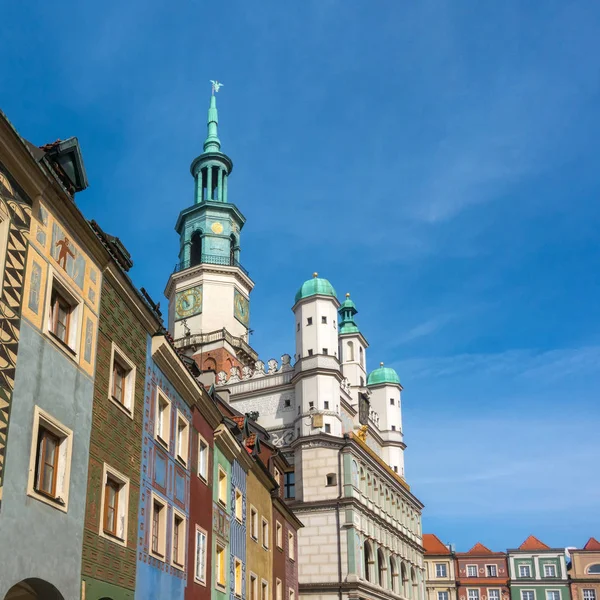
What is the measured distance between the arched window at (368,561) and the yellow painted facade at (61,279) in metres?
43.0

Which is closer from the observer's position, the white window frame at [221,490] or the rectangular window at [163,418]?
the rectangular window at [163,418]

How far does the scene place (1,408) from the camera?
48.0 ft

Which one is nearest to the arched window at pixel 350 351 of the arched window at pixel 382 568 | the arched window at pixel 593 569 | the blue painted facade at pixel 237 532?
A: the arched window at pixel 382 568

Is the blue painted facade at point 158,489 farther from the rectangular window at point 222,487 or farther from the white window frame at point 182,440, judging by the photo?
the rectangular window at point 222,487

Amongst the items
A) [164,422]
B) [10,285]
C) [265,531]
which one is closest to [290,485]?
[265,531]

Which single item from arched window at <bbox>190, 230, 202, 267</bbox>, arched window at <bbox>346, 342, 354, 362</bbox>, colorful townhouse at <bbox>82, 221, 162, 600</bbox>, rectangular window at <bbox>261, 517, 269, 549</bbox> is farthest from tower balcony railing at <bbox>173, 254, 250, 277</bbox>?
colorful townhouse at <bbox>82, 221, 162, 600</bbox>

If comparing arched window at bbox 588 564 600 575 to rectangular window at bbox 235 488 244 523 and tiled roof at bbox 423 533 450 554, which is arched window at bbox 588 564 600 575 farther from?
rectangular window at bbox 235 488 244 523

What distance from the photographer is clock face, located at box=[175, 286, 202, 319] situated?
233 ft

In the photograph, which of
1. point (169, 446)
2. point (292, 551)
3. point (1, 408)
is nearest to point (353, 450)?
point (292, 551)

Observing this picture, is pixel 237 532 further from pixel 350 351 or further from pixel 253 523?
pixel 350 351

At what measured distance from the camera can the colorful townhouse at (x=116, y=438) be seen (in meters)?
18.5

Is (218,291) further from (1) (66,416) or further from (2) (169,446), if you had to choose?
(1) (66,416)

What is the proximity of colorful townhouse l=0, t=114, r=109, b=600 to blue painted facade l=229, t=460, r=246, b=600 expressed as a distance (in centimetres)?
1316

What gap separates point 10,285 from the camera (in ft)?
50.9
